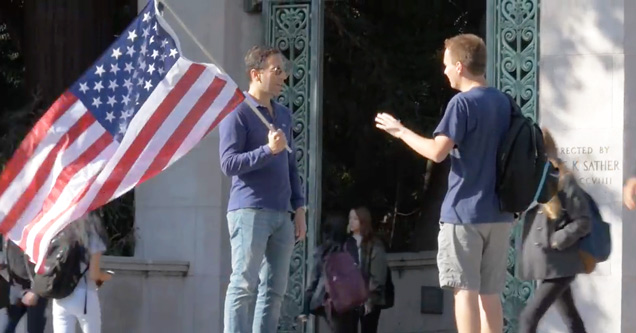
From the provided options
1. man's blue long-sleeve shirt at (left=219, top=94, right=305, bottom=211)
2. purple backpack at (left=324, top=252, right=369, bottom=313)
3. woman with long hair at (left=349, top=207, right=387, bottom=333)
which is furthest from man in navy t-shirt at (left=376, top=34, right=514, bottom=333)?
woman with long hair at (left=349, top=207, right=387, bottom=333)

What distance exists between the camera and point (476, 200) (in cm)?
800

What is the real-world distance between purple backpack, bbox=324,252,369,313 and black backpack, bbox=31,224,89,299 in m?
2.57

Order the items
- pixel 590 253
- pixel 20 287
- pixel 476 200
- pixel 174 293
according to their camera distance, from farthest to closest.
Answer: pixel 174 293
pixel 20 287
pixel 590 253
pixel 476 200

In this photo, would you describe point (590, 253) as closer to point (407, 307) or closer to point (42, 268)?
point (42, 268)

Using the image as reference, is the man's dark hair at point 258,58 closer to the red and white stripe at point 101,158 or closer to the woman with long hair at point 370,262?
the red and white stripe at point 101,158

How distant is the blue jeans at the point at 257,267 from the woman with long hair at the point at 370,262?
4420 millimetres

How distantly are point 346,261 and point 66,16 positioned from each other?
3.97 m

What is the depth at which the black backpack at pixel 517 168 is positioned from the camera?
26.4 feet

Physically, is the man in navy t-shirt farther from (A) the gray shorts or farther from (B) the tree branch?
(B) the tree branch

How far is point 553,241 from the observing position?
10031 millimetres

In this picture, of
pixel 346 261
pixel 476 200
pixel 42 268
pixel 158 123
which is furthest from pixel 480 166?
pixel 346 261

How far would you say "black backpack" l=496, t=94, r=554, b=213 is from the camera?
804cm

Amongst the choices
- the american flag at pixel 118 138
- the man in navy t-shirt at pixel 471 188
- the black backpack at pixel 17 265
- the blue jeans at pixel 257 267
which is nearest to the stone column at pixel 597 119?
the man in navy t-shirt at pixel 471 188

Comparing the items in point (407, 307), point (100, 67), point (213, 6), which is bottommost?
point (407, 307)
